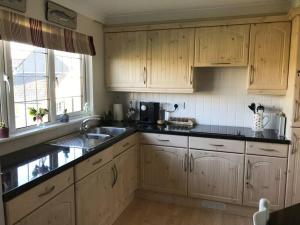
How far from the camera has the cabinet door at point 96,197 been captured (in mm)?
2069

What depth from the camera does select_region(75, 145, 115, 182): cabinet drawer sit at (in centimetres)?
203

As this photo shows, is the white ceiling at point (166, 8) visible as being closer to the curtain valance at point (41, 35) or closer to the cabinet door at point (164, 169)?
the curtain valance at point (41, 35)

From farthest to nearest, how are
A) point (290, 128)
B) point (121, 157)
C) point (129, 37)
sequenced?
point (129, 37), point (121, 157), point (290, 128)

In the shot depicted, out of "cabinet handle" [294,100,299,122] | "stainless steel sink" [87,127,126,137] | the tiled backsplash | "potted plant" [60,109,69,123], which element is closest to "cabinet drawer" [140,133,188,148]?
"stainless steel sink" [87,127,126,137]

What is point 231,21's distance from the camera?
114 inches

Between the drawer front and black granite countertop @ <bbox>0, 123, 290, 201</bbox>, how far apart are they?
47 mm

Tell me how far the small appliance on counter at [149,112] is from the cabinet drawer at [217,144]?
73cm

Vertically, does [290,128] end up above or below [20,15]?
below

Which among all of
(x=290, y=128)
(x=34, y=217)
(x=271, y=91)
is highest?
(x=271, y=91)

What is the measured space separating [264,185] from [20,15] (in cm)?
281

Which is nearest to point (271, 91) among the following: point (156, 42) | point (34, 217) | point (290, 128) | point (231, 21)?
point (290, 128)

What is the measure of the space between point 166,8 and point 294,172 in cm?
224

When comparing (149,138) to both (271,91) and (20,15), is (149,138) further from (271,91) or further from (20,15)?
(20,15)

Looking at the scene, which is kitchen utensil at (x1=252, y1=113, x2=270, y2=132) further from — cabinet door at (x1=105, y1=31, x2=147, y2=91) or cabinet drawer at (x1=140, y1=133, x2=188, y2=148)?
cabinet door at (x1=105, y1=31, x2=147, y2=91)
